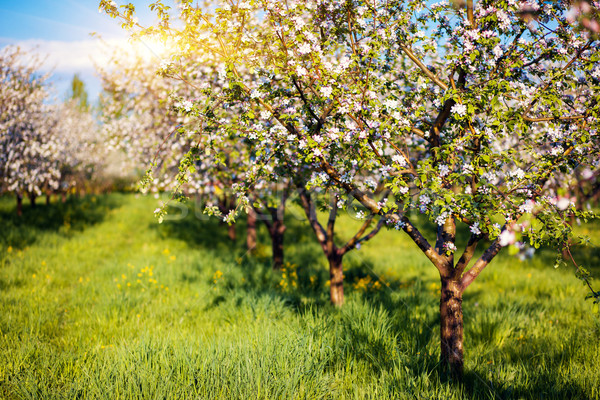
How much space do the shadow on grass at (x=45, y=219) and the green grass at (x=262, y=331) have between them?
0.75 ft

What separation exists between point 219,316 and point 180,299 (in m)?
1.23

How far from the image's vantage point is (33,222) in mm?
13539

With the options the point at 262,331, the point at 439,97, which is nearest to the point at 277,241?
the point at 262,331

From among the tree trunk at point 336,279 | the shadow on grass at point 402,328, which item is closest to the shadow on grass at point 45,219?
the shadow on grass at point 402,328

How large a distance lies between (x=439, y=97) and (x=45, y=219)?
1546cm

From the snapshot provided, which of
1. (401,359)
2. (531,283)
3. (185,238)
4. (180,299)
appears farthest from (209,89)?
(185,238)

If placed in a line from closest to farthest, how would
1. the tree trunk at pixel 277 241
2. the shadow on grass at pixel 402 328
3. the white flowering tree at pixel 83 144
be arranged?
1. the shadow on grass at pixel 402 328
2. the tree trunk at pixel 277 241
3. the white flowering tree at pixel 83 144

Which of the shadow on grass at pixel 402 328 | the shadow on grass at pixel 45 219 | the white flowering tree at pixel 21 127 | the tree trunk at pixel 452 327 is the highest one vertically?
the white flowering tree at pixel 21 127

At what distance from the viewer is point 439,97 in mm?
3943

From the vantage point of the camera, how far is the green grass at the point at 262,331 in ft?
12.2

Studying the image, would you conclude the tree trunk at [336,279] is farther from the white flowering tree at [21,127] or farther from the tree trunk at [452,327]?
the white flowering tree at [21,127]

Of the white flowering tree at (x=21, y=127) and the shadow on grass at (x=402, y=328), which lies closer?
the shadow on grass at (x=402, y=328)

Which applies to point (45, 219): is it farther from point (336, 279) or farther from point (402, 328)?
point (402, 328)

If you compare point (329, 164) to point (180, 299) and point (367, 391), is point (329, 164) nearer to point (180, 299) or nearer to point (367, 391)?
point (367, 391)
